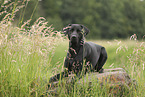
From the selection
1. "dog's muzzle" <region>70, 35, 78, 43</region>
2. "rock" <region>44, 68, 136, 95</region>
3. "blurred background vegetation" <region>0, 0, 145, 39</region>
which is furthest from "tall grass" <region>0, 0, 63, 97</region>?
"blurred background vegetation" <region>0, 0, 145, 39</region>

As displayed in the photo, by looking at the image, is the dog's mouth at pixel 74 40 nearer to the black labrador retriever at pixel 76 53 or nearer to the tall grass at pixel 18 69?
the black labrador retriever at pixel 76 53

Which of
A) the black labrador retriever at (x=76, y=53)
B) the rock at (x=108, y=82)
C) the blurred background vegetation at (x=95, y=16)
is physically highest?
the blurred background vegetation at (x=95, y=16)

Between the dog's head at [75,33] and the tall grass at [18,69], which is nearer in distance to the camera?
the tall grass at [18,69]

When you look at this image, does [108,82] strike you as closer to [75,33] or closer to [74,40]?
[74,40]

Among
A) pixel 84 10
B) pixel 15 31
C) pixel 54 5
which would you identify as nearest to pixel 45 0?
pixel 54 5

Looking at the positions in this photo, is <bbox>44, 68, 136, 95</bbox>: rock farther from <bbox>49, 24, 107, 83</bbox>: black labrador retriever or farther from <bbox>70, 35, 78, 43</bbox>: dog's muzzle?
<bbox>70, 35, 78, 43</bbox>: dog's muzzle

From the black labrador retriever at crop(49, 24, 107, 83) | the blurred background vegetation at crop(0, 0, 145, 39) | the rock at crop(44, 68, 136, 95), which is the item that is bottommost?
the rock at crop(44, 68, 136, 95)

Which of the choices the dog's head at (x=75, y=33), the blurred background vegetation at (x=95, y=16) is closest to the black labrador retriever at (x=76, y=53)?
the dog's head at (x=75, y=33)

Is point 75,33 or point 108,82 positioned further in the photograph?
point 75,33

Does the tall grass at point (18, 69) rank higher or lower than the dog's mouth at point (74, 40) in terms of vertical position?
lower

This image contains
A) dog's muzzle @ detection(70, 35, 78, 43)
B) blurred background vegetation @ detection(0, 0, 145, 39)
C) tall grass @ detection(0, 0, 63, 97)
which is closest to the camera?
tall grass @ detection(0, 0, 63, 97)

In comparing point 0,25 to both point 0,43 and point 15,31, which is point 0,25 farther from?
point 0,43

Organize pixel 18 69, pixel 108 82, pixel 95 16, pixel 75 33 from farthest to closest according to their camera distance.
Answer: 1. pixel 95 16
2. pixel 75 33
3. pixel 108 82
4. pixel 18 69

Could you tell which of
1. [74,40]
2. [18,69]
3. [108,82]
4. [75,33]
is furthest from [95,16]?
[18,69]
